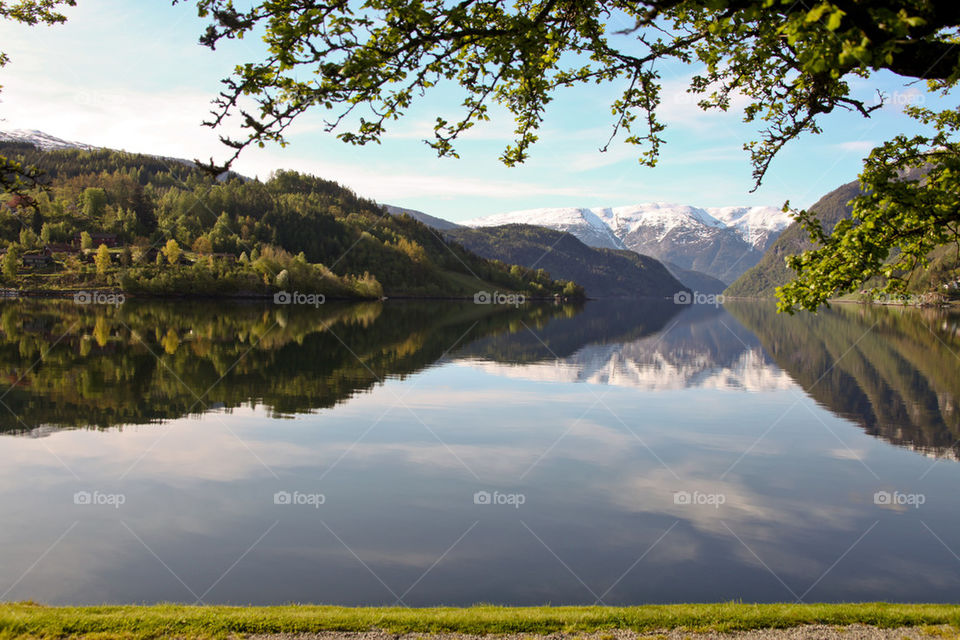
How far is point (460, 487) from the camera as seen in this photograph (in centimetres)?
1800

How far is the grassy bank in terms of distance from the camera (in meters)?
9.39

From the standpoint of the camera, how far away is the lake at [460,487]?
41.3 ft

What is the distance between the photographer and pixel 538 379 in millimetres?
40938

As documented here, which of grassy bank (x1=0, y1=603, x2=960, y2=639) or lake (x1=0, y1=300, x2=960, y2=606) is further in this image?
lake (x1=0, y1=300, x2=960, y2=606)

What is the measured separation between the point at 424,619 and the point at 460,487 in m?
8.24

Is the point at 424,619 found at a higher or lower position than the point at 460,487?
higher

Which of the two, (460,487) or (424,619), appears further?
(460,487)

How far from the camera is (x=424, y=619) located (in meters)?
9.77

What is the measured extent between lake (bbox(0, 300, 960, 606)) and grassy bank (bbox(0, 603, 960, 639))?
147 centimetres

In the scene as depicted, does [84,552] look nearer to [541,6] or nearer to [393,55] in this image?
[393,55]

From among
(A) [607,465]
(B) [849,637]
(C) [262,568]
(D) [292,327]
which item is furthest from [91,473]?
(D) [292,327]

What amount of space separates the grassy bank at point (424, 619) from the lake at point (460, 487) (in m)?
1.47

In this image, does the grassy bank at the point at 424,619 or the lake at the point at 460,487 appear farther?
the lake at the point at 460,487

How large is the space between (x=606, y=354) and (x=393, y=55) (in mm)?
50910
